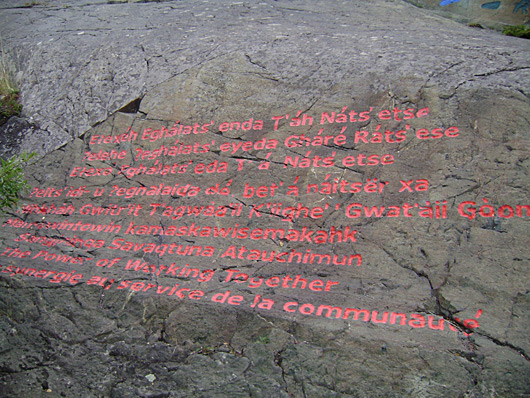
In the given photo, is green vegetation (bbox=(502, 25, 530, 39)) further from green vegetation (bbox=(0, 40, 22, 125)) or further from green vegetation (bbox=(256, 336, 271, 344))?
green vegetation (bbox=(0, 40, 22, 125))

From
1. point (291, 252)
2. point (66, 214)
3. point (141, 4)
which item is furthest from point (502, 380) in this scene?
point (141, 4)

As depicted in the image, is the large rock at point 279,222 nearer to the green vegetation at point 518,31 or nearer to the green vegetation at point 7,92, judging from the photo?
the green vegetation at point 7,92

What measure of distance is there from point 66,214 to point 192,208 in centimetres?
109

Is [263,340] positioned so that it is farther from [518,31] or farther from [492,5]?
[492,5]

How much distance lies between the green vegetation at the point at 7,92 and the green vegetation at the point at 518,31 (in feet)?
18.2

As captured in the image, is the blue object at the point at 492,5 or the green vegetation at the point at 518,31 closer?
the green vegetation at the point at 518,31

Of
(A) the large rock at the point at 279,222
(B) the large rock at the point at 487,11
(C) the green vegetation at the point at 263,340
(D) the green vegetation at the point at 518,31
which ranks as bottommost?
(C) the green vegetation at the point at 263,340

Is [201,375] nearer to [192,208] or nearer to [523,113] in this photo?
[192,208]

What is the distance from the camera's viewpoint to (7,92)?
4453mm

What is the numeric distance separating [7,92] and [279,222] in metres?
3.50

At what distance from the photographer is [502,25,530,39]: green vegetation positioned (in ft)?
15.9

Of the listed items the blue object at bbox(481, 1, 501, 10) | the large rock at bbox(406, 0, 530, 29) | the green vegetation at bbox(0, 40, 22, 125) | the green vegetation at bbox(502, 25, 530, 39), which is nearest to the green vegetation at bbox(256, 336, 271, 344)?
the green vegetation at bbox(0, 40, 22, 125)

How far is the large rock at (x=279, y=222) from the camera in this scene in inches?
86.9

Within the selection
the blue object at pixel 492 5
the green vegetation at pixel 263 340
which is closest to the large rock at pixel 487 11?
the blue object at pixel 492 5
